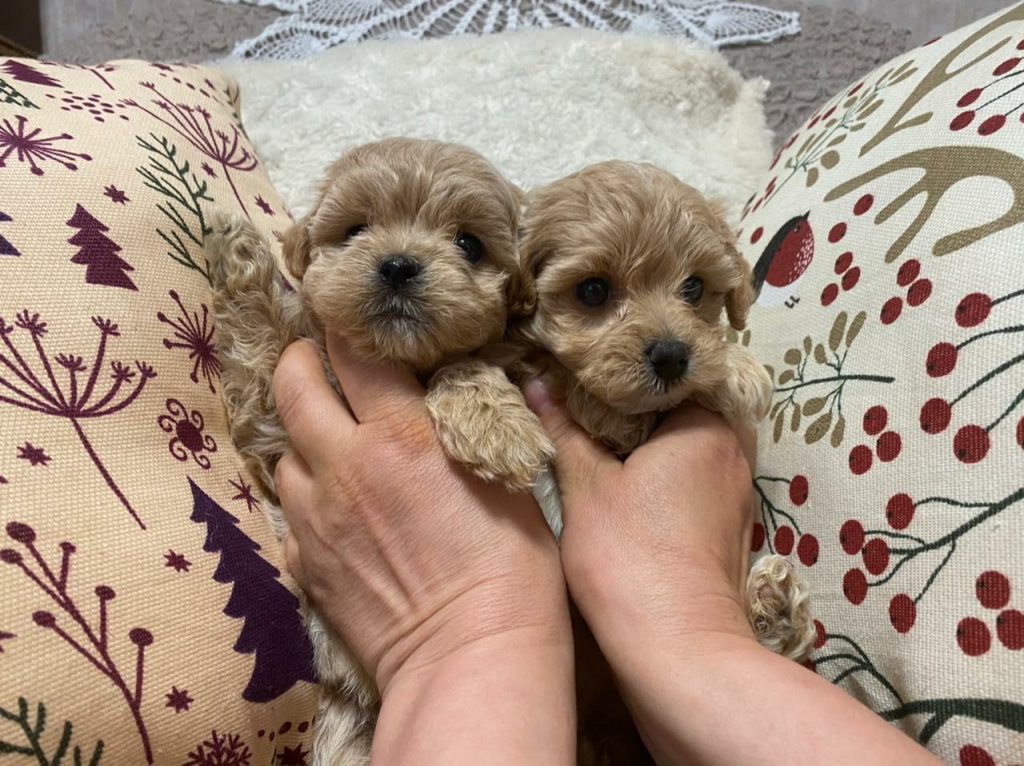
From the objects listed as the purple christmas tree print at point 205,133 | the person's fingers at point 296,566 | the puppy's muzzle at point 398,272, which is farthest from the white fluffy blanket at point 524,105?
the person's fingers at point 296,566

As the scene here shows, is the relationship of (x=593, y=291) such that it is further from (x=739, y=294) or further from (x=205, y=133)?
(x=205, y=133)

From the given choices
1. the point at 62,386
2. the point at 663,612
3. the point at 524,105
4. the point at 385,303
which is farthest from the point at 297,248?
the point at 524,105

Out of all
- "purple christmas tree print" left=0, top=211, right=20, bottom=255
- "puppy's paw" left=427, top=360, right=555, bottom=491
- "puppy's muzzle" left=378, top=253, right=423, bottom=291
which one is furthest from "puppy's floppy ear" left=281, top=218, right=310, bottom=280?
"purple christmas tree print" left=0, top=211, right=20, bottom=255

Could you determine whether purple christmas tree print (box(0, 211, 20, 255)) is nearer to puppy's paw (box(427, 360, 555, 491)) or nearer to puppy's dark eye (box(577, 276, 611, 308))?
puppy's paw (box(427, 360, 555, 491))

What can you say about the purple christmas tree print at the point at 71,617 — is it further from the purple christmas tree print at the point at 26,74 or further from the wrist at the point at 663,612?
the purple christmas tree print at the point at 26,74

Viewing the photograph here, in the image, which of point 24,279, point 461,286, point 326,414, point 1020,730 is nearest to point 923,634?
point 1020,730

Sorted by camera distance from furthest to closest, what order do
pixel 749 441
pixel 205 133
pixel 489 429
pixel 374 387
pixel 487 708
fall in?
pixel 205 133 → pixel 749 441 → pixel 374 387 → pixel 489 429 → pixel 487 708
